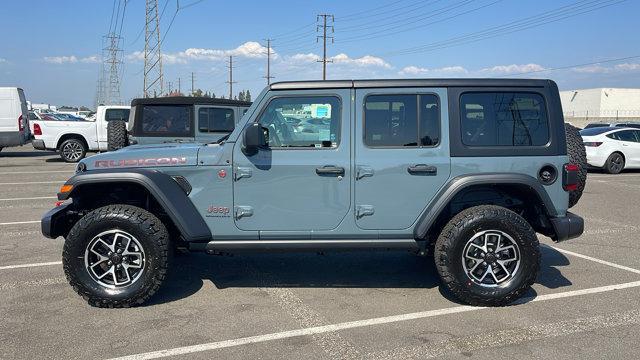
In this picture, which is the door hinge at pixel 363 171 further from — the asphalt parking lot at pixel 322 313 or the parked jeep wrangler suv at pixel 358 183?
the asphalt parking lot at pixel 322 313

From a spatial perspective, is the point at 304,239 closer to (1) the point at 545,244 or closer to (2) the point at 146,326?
(2) the point at 146,326

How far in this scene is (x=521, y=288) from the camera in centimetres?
421

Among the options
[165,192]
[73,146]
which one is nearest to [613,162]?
[165,192]

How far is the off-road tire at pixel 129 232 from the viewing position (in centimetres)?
410

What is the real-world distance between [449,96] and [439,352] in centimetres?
214

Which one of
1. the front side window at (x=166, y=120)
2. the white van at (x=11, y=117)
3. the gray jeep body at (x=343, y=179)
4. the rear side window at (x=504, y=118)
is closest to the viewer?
the gray jeep body at (x=343, y=179)

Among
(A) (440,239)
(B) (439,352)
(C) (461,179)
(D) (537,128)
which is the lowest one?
(B) (439,352)

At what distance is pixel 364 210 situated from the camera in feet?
13.9

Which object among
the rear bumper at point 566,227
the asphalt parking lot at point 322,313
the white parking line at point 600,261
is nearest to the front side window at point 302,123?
the asphalt parking lot at point 322,313

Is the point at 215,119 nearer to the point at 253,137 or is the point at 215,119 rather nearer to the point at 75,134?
the point at 253,137

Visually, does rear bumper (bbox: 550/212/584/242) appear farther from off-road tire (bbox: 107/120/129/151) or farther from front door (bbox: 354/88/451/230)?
off-road tire (bbox: 107/120/129/151)

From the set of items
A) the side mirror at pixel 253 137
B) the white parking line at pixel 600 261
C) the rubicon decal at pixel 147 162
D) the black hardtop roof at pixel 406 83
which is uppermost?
the black hardtop roof at pixel 406 83

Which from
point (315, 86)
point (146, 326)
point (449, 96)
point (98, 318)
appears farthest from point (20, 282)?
point (449, 96)

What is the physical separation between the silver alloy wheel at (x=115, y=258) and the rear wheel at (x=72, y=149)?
1407cm
